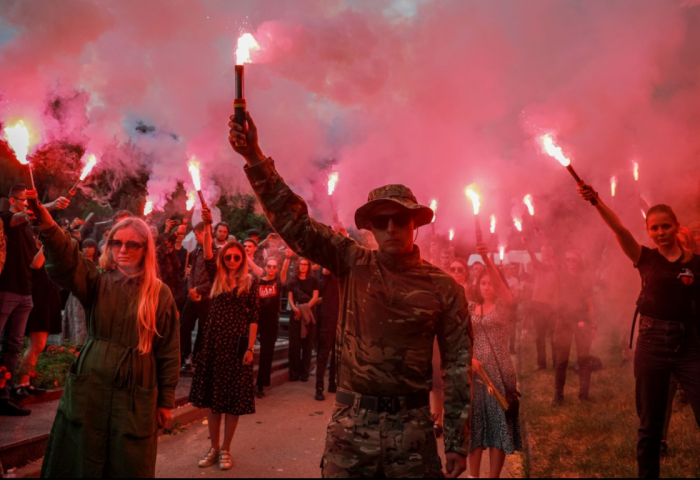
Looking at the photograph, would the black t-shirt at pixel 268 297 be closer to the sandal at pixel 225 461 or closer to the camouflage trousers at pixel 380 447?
the sandal at pixel 225 461

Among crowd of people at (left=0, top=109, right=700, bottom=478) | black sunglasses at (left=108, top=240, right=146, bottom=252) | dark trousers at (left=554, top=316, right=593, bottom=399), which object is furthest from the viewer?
dark trousers at (left=554, top=316, right=593, bottom=399)

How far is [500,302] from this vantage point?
451cm

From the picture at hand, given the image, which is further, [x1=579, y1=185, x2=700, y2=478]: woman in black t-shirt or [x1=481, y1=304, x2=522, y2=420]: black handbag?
[x1=481, y1=304, x2=522, y2=420]: black handbag

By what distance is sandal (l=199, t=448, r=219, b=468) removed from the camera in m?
4.57

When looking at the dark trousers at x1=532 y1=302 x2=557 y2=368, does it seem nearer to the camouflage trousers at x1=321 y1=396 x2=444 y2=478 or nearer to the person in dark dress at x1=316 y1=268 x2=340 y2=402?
the person in dark dress at x1=316 y1=268 x2=340 y2=402

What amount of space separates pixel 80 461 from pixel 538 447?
179 inches

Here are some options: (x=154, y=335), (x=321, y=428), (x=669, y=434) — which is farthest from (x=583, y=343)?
(x=154, y=335)

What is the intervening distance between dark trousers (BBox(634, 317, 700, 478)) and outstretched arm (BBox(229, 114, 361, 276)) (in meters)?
2.81

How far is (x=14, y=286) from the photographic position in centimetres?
486

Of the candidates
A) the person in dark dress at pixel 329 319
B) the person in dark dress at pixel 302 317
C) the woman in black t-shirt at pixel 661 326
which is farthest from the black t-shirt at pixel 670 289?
the person in dark dress at pixel 302 317

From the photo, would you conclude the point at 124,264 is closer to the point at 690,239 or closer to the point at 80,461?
the point at 80,461

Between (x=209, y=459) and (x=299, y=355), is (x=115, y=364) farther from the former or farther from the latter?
(x=299, y=355)

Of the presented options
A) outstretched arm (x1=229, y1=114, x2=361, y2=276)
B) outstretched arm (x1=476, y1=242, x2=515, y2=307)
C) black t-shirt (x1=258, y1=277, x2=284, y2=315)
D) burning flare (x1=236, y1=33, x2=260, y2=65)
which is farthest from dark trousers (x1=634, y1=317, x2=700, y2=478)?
black t-shirt (x1=258, y1=277, x2=284, y2=315)

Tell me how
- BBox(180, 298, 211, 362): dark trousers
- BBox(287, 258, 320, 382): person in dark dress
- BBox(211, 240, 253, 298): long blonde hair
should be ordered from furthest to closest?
BBox(287, 258, 320, 382): person in dark dress
BBox(180, 298, 211, 362): dark trousers
BBox(211, 240, 253, 298): long blonde hair
